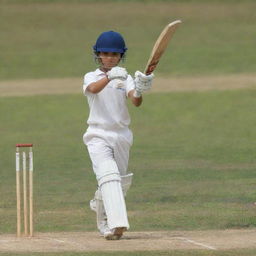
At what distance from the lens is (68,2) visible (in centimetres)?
4294

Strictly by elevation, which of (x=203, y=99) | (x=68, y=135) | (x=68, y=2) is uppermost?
(x=68, y=2)

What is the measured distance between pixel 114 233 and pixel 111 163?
1.66ft

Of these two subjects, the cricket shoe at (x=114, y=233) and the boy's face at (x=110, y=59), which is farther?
the boy's face at (x=110, y=59)

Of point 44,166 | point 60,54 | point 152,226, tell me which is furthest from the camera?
point 60,54

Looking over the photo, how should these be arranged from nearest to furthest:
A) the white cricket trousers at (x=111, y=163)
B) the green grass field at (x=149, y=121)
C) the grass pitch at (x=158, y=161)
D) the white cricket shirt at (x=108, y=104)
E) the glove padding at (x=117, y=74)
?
the glove padding at (x=117, y=74) < the white cricket trousers at (x=111, y=163) < the white cricket shirt at (x=108, y=104) < the grass pitch at (x=158, y=161) < the green grass field at (x=149, y=121)

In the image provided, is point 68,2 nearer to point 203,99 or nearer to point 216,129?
point 203,99

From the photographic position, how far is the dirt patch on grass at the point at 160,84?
27375mm

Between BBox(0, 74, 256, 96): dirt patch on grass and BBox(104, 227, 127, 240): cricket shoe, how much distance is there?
17710 mm

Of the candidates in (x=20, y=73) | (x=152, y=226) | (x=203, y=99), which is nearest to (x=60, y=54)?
(x=20, y=73)

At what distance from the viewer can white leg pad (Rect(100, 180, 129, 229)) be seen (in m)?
9.27

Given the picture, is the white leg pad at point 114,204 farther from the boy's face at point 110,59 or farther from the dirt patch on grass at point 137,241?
the boy's face at point 110,59

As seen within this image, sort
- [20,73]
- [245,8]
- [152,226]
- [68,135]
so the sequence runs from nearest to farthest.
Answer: [152,226] < [68,135] < [20,73] < [245,8]

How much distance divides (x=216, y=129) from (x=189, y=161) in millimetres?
4940

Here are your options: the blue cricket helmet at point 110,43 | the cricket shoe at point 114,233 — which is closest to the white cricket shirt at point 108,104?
the blue cricket helmet at point 110,43
